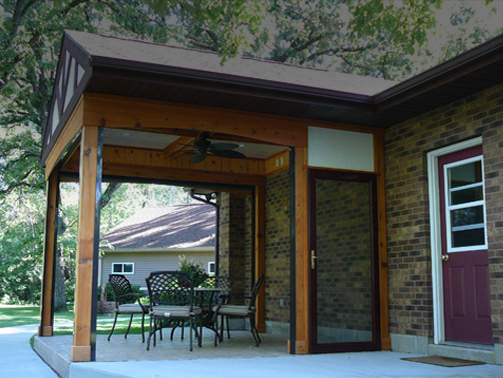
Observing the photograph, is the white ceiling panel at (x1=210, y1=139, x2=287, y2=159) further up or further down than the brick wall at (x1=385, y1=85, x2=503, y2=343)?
further up

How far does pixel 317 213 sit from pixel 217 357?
2.07 m

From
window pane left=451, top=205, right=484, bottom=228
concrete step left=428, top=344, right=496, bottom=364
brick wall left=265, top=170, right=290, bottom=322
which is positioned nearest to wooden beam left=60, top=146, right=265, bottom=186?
brick wall left=265, top=170, right=290, bottom=322

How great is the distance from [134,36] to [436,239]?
13.0m

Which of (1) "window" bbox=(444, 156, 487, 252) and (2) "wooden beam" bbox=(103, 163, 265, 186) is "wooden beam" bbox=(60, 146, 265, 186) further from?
(1) "window" bbox=(444, 156, 487, 252)

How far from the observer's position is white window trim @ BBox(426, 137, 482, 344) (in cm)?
646

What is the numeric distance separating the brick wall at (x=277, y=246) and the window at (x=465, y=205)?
11.1 feet

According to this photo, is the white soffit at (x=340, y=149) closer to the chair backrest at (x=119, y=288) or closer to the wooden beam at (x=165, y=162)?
the wooden beam at (x=165, y=162)

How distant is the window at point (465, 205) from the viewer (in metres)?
6.10

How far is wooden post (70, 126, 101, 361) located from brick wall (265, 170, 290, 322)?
420 centimetres

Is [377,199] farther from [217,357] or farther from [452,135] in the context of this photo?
[217,357]

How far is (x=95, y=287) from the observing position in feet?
19.1

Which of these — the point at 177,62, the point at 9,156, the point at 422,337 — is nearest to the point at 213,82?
the point at 177,62

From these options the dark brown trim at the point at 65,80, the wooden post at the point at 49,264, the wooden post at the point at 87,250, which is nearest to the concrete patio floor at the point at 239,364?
the wooden post at the point at 87,250

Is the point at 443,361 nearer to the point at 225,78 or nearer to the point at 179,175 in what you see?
the point at 225,78
